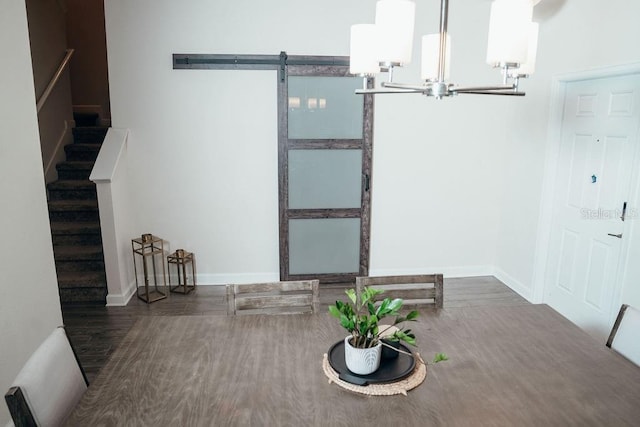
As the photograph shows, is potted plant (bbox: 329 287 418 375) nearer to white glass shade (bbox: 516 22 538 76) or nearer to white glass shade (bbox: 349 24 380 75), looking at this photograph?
white glass shade (bbox: 349 24 380 75)

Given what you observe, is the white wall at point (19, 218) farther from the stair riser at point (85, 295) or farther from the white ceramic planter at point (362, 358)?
the white ceramic planter at point (362, 358)

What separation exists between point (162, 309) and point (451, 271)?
287 centimetres

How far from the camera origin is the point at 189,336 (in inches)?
80.7

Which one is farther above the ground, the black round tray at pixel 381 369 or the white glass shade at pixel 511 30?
the white glass shade at pixel 511 30

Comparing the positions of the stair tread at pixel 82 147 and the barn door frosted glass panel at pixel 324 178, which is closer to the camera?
the barn door frosted glass panel at pixel 324 178

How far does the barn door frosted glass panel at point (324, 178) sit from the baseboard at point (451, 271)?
2.78ft

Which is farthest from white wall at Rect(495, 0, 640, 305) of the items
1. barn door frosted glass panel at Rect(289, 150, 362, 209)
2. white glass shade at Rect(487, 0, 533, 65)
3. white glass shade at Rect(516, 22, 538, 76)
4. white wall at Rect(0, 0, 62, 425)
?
white wall at Rect(0, 0, 62, 425)

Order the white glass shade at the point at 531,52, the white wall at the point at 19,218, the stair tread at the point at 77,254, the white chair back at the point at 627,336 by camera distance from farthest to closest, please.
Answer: the stair tread at the point at 77,254 < the white wall at the point at 19,218 < the white chair back at the point at 627,336 < the white glass shade at the point at 531,52

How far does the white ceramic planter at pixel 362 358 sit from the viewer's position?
1698 mm

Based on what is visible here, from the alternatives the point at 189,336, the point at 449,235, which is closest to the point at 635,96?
the point at 449,235

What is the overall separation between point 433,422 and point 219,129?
3.43 m

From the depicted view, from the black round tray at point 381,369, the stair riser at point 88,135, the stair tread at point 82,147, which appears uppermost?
the stair riser at point 88,135

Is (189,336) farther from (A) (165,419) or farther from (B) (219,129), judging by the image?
(B) (219,129)

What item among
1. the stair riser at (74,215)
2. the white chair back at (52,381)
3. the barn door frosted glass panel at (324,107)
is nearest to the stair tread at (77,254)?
the stair riser at (74,215)
